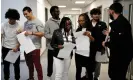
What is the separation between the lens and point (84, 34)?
334 centimetres

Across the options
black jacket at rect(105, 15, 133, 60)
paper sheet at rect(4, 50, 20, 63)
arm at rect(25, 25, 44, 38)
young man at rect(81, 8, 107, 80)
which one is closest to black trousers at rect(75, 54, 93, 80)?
young man at rect(81, 8, 107, 80)

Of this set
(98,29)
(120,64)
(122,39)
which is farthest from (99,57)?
(122,39)

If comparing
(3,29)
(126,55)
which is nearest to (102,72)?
(126,55)

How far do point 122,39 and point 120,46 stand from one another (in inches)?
4.1

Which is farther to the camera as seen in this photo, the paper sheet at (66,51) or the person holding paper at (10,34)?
the person holding paper at (10,34)

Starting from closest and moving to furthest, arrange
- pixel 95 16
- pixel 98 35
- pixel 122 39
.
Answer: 1. pixel 122 39
2. pixel 98 35
3. pixel 95 16

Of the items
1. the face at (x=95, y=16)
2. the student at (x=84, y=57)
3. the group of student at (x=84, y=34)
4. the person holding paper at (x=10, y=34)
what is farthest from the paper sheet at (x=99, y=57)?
the person holding paper at (x=10, y=34)

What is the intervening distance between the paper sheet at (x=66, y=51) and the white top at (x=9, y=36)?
104 centimetres

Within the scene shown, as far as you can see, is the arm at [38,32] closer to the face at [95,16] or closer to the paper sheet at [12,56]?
the paper sheet at [12,56]

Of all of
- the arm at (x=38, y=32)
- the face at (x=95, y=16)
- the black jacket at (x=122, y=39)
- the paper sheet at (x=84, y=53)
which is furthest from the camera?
the face at (x=95, y=16)

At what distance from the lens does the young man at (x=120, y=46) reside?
283 cm

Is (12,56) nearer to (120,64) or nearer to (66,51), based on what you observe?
(66,51)

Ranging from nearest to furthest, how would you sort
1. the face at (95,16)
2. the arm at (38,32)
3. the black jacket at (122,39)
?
the black jacket at (122,39) → the arm at (38,32) → the face at (95,16)

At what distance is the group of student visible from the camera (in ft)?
9.37
